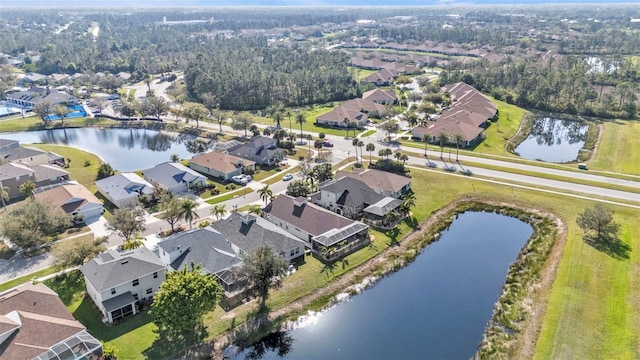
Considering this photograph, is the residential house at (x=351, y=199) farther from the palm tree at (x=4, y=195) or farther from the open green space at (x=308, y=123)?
the palm tree at (x=4, y=195)

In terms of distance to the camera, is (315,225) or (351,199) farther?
(351,199)

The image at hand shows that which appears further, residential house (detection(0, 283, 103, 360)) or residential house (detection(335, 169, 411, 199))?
residential house (detection(335, 169, 411, 199))

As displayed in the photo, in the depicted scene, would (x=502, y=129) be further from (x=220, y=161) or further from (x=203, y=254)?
(x=203, y=254)

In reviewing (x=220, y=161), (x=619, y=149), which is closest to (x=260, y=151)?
(x=220, y=161)

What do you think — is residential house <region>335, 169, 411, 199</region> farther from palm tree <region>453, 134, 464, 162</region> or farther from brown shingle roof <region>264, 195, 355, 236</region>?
palm tree <region>453, 134, 464, 162</region>

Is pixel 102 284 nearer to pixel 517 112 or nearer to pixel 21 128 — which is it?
pixel 21 128

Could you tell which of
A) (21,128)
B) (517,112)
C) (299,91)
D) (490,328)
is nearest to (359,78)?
(299,91)

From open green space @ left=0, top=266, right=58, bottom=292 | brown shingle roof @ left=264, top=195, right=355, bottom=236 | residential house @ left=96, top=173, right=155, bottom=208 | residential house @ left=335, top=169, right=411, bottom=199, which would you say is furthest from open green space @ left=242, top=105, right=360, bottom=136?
open green space @ left=0, top=266, right=58, bottom=292
